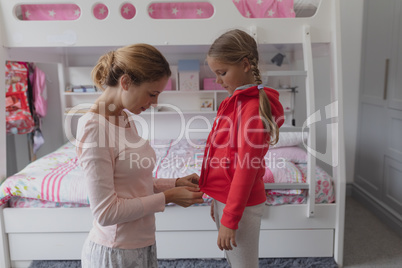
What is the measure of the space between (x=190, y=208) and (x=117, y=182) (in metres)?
1.03

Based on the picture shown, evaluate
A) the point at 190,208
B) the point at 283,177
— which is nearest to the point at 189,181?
the point at 190,208

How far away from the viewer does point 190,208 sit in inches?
78.0

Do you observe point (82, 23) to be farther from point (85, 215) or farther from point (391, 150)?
point (391, 150)

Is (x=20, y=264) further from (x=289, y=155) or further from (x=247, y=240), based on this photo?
(x=289, y=155)

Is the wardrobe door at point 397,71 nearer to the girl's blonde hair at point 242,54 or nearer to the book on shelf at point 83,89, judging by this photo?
the girl's blonde hair at point 242,54

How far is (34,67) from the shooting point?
2.93 metres

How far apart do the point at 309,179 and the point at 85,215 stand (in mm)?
1284

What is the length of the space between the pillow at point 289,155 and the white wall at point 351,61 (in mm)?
1042

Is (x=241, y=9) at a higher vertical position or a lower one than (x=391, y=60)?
higher

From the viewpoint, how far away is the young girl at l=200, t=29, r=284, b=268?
1119 millimetres

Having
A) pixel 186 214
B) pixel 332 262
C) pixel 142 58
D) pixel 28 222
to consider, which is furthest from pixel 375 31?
pixel 28 222

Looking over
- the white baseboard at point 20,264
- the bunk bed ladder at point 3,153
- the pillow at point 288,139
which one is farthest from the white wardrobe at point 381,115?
the bunk bed ladder at point 3,153

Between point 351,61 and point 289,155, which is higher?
point 351,61

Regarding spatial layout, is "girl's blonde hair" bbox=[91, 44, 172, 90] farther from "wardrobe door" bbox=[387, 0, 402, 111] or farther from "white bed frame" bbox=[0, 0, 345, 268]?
"wardrobe door" bbox=[387, 0, 402, 111]
